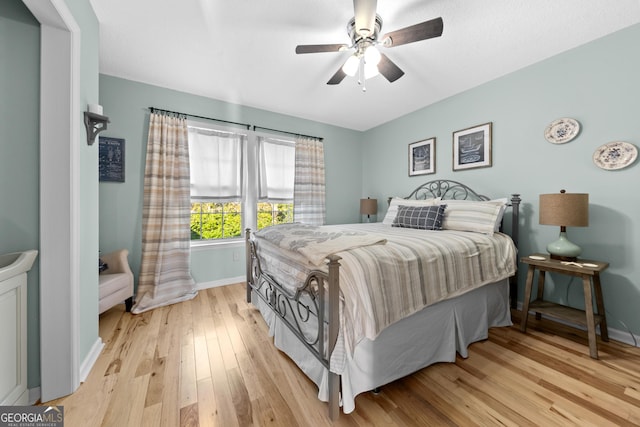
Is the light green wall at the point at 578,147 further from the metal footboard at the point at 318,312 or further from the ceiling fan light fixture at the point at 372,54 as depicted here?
the metal footboard at the point at 318,312

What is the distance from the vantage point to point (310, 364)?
59.4 inches

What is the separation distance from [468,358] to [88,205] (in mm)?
2991

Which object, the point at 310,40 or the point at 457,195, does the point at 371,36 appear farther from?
the point at 457,195

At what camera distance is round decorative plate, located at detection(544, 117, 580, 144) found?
2182 mm

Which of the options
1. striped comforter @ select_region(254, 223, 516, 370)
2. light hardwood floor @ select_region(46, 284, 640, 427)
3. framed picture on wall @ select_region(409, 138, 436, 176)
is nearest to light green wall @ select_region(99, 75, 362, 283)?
light hardwood floor @ select_region(46, 284, 640, 427)

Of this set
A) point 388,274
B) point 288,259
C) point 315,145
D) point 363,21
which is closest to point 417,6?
point 363,21

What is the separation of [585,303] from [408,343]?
5.12 feet

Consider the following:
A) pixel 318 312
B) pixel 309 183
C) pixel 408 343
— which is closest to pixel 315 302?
pixel 318 312

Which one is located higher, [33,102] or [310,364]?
[33,102]

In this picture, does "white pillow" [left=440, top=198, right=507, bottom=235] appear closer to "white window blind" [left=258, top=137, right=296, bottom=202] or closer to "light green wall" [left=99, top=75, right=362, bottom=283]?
"white window blind" [left=258, top=137, right=296, bottom=202]

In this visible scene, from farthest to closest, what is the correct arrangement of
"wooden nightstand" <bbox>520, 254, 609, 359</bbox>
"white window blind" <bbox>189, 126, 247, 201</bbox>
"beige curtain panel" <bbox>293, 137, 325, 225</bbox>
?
"beige curtain panel" <bbox>293, 137, 325, 225</bbox>
"white window blind" <bbox>189, 126, 247, 201</bbox>
"wooden nightstand" <bbox>520, 254, 609, 359</bbox>

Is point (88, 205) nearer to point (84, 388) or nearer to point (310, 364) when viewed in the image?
point (84, 388)

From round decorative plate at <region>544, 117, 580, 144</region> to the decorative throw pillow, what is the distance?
116 cm

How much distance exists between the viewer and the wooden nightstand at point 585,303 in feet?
5.87
